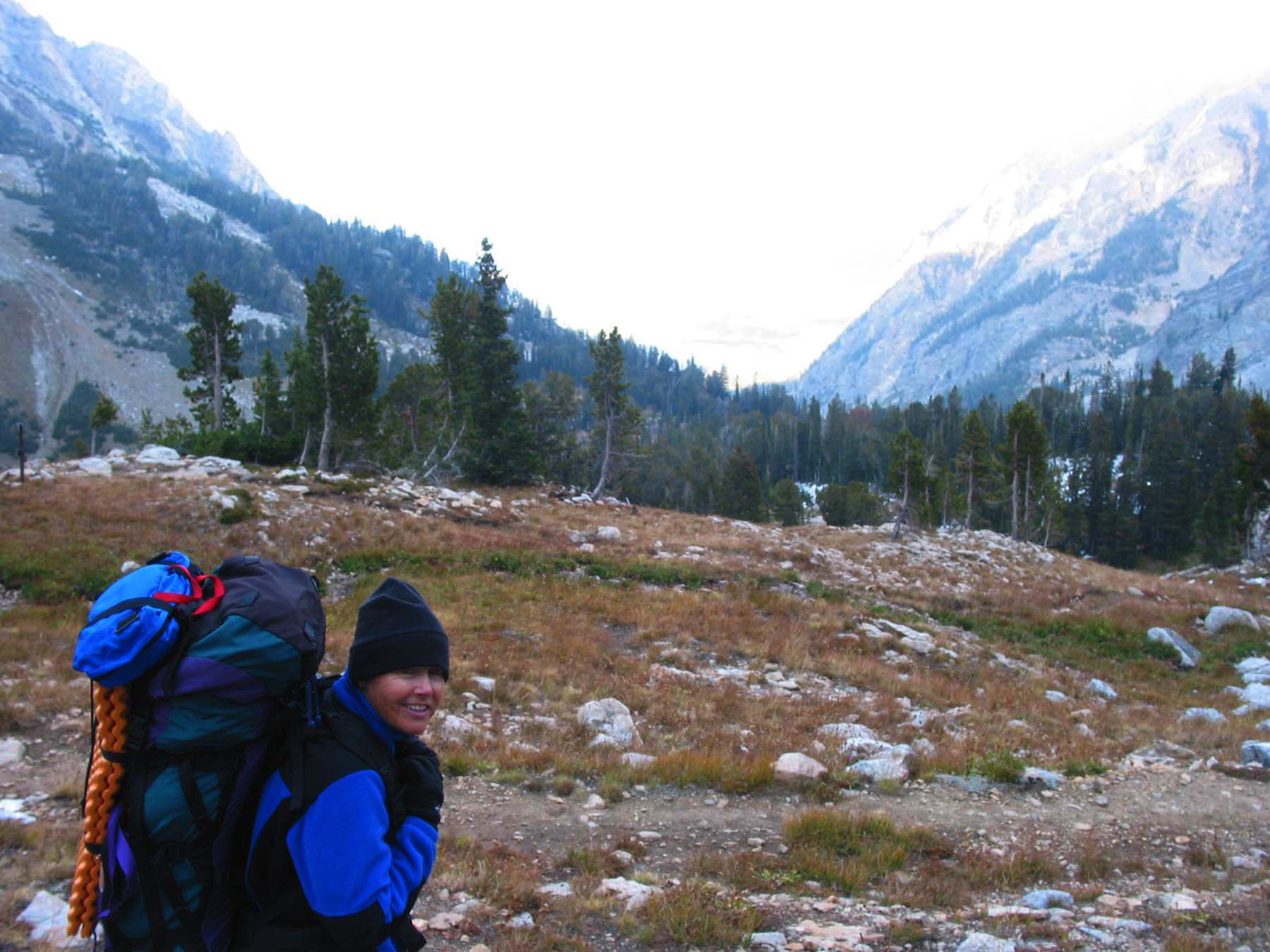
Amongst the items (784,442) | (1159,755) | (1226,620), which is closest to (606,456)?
(1226,620)

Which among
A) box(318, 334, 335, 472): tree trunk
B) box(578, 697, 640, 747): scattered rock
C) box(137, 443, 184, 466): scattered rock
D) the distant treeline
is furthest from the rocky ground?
the distant treeline

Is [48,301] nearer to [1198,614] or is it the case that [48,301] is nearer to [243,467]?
[243,467]

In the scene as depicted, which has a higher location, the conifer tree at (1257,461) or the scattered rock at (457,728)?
the conifer tree at (1257,461)

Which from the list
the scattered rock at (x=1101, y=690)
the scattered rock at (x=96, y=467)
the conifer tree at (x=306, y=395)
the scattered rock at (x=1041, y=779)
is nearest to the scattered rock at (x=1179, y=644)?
the scattered rock at (x=1101, y=690)

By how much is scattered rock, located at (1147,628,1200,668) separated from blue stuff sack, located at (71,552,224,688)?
22229mm

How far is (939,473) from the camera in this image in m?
74.7

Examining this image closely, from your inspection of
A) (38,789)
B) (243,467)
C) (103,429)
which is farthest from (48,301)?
(38,789)

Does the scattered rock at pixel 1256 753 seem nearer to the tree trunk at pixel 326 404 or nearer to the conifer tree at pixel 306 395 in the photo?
the tree trunk at pixel 326 404

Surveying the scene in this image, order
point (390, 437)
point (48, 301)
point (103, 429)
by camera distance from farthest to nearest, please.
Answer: point (48, 301) → point (103, 429) → point (390, 437)

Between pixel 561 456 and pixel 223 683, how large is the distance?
2441 inches

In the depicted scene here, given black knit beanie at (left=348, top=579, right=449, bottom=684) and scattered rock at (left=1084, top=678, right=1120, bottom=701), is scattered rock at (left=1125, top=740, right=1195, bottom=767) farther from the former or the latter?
black knit beanie at (left=348, top=579, right=449, bottom=684)

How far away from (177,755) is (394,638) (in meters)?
0.79

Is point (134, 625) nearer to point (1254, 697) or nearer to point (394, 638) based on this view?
point (394, 638)

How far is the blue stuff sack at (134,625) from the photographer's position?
2.25 metres
